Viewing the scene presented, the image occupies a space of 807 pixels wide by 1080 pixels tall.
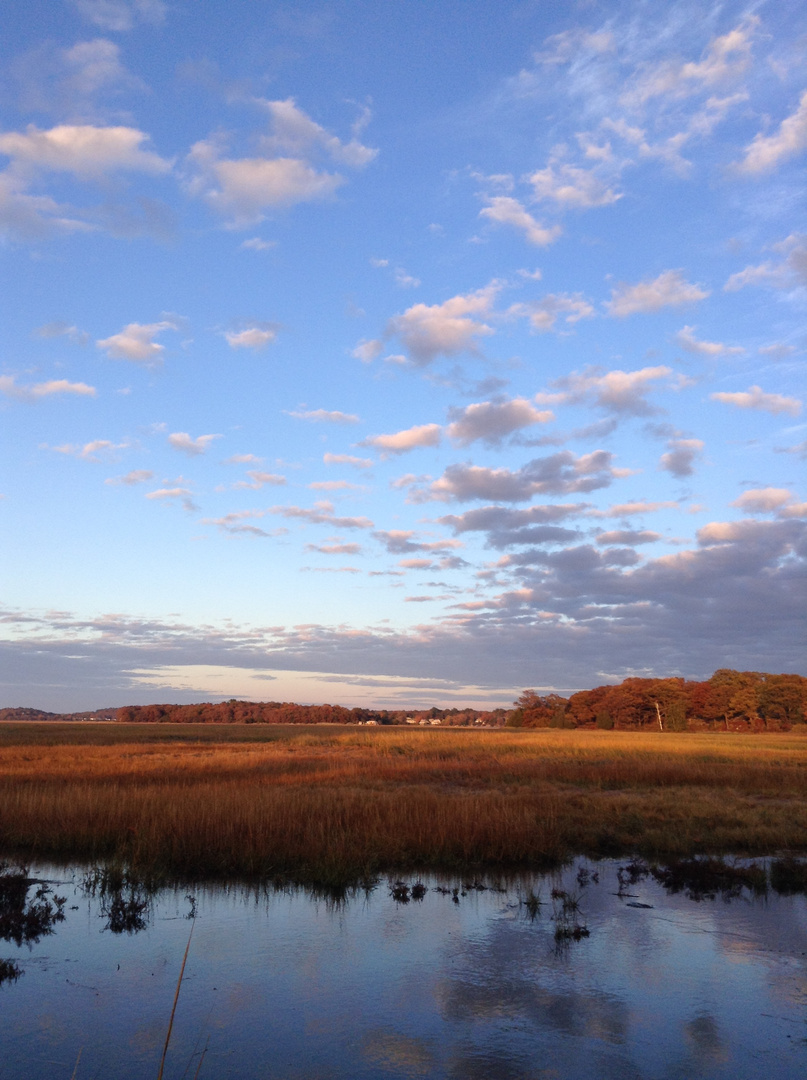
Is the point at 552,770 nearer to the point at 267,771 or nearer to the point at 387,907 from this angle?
the point at 267,771

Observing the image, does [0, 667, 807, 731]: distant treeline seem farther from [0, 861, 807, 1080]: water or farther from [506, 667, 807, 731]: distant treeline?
[0, 861, 807, 1080]: water

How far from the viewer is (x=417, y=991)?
7410 mm

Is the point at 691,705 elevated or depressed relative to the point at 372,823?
depressed

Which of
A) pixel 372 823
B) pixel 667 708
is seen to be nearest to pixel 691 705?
pixel 667 708

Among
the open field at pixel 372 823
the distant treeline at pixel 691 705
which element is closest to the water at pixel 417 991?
the open field at pixel 372 823

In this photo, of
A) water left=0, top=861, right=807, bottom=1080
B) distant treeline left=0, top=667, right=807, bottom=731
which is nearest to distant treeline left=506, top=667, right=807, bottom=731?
distant treeline left=0, top=667, right=807, bottom=731

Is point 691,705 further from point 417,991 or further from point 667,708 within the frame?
point 417,991

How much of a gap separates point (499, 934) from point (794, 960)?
11.6ft

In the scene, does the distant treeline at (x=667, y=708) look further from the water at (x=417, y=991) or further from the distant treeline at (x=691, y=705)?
the water at (x=417, y=991)

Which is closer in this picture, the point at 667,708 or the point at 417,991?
the point at 417,991

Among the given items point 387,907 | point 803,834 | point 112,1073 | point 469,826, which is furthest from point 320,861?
point 803,834

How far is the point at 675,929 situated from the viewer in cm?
959

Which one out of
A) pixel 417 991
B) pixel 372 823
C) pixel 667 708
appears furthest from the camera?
pixel 667 708

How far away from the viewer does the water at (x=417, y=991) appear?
5930mm
